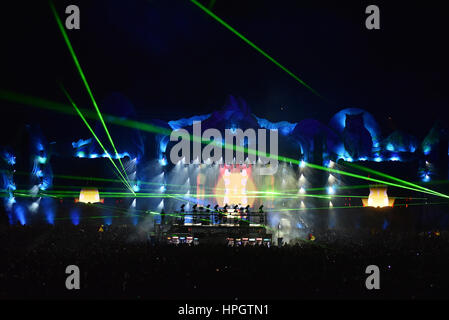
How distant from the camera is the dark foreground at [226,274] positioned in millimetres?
8211

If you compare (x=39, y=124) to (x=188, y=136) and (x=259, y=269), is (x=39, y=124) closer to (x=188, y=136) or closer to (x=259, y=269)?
(x=188, y=136)

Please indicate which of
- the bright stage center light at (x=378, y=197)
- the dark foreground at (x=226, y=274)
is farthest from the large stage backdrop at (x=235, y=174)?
the dark foreground at (x=226, y=274)

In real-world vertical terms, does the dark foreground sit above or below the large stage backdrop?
below

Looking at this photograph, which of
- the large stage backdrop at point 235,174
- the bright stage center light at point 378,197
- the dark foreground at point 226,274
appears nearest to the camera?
the dark foreground at point 226,274

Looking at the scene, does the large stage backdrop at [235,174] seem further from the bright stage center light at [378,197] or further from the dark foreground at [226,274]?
the dark foreground at [226,274]

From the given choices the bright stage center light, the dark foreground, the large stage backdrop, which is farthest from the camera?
the large stage backdrop

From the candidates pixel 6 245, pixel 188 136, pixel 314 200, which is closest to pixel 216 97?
pixel 188 136

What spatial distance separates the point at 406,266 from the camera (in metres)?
8.59

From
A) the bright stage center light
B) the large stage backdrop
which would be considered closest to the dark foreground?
the large stage backdrop

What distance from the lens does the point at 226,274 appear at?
8570 mm

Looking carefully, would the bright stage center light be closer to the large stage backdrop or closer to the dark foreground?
the large stage backdrop

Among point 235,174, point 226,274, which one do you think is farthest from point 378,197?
point 226,274

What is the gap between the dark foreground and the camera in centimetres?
821

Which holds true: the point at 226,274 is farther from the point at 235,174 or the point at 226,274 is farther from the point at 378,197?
the point at 235,174
